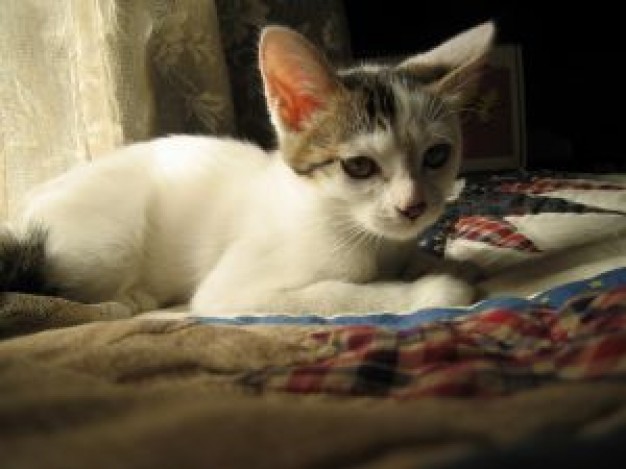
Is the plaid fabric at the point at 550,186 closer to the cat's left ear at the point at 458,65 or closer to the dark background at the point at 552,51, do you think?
the cat's left ear at the point at 458,65

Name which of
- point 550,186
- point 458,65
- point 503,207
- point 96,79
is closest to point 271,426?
point 458,65

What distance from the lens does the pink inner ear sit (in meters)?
1.09

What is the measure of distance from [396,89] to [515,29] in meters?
1.65

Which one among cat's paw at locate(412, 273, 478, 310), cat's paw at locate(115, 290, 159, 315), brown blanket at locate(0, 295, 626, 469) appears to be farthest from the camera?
cat's paw at locate(115, 290, 159, 315)

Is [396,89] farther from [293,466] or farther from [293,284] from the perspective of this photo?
[293,466]

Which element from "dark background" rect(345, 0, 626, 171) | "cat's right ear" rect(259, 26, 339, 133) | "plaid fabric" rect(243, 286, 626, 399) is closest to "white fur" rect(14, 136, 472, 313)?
"cat's right ear" rect(259, 26, 339, 133)

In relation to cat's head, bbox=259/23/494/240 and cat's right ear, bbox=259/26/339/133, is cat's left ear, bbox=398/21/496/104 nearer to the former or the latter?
cat's head, bbox=259/23/494/240

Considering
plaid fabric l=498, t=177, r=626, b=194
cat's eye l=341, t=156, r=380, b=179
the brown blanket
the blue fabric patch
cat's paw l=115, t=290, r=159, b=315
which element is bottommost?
cat's paw l=115, t=290, r=159, b=315

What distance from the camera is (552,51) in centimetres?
253

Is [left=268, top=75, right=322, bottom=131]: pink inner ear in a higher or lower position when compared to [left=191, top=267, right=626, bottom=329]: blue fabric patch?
higher

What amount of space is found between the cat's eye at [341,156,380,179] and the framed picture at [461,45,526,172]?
147 cm

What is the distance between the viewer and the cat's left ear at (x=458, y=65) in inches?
43.2

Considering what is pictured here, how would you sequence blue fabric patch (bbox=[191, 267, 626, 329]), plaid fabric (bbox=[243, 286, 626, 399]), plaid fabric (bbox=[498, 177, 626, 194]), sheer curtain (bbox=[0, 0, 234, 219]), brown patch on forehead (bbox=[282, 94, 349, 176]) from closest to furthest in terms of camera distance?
1. plaid fabric (bbox=[243, 286, 626, 399])
2. blue fabric patch (bbox=[191, 267, 626, 329])
3. brown patch on forehead (bbox=[282, 94, 349, 176])
4. sheer curtain (bbox=[0, 0, 234, 219])
5. plaid fabric (bbox=[498, 177, 626, 194])

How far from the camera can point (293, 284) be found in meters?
1.06
